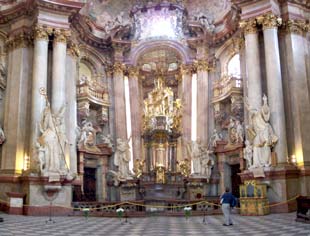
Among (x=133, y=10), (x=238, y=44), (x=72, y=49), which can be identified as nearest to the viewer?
(x=72, y=49)

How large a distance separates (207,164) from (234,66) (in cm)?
641

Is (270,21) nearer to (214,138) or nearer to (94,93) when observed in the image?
(214,138)

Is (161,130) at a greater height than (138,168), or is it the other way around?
(161,130)

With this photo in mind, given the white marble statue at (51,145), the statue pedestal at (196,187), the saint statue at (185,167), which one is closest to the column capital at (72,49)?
the white marble statue at (51,145)

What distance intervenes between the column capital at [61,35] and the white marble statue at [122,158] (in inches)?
288

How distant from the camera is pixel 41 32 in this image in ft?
70.9

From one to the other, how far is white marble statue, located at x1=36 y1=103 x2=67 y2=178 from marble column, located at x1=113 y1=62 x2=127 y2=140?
6636 mm

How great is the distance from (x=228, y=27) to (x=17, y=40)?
486 inches

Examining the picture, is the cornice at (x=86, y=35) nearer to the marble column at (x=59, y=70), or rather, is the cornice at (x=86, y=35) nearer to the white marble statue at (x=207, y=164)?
the marble column at (x=59, y=70)

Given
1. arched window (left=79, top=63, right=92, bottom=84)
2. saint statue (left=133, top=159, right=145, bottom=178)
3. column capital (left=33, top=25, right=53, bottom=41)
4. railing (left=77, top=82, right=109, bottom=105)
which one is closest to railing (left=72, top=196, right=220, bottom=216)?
saint statue (left=133, top=159, right=145, bottom=178)

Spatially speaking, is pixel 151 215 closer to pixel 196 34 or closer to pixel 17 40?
pixel 17 40

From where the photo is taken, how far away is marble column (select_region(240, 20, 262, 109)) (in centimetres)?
2077

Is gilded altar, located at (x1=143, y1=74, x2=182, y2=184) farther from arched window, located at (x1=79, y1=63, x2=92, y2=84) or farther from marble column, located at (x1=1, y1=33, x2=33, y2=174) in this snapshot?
marble column, located at (x1=1, y1=33, x2=33, y2=174)

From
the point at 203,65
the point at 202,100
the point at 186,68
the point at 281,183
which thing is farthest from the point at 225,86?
the point at 281,183
